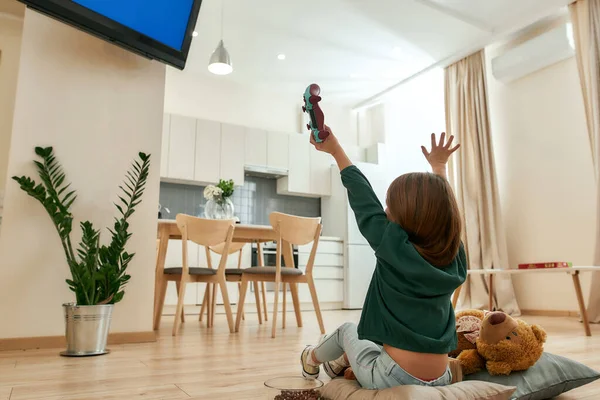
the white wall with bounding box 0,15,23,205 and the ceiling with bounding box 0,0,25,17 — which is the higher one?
the ceiling with bounding box 0,0,25,17

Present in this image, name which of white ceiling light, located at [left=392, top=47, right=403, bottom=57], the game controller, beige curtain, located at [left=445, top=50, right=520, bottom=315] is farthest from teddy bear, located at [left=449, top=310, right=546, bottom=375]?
white ceiling light, located at [left=392, top=47, right=403, bottom=57]

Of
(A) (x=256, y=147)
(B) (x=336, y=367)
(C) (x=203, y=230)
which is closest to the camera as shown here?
(B) (x=336, y=367)

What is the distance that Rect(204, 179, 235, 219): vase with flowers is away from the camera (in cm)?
359

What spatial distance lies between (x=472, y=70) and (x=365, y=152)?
6.65 ft

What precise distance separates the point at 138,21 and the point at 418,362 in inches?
89.0

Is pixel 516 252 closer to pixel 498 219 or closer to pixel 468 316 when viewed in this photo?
pixel 498 219

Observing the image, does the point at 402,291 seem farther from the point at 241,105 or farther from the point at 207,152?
the point at 241,105

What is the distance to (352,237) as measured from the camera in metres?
5.96

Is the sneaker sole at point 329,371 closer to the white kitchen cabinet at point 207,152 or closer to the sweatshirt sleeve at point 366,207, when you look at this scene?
the sweatshirt sleeve at point 366,207

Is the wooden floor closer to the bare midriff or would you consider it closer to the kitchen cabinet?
the bare midriff

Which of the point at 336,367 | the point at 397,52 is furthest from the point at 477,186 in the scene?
the point at 336,367

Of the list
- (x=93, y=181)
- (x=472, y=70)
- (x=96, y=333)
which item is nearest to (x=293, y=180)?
(x=472, y=70)

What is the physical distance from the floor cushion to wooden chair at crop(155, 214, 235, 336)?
196 cm

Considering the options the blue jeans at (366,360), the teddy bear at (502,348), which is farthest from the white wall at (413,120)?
the blue jeans at (366,360)
